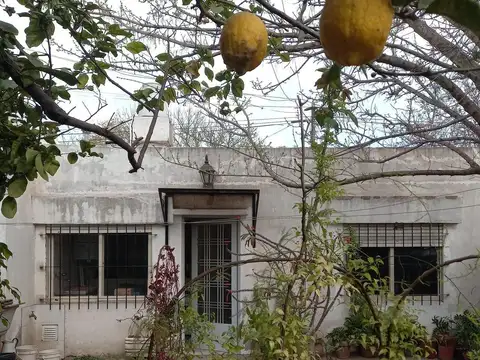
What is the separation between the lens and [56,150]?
1996 millimetres

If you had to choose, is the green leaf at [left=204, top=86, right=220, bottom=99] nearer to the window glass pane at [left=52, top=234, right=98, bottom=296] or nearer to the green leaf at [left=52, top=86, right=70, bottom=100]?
the green leaf at [left=52, top=86, right=70, bottom=100]

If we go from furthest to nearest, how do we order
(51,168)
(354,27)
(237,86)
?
1. (237,86)
2. (51,168)
3. (354,27)

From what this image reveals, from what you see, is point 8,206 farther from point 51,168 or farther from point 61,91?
point 61,91

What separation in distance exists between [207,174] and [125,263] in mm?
1736

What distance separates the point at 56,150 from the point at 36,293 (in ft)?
18.9

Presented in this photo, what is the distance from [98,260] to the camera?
7.31m

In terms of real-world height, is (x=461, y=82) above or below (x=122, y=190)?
above

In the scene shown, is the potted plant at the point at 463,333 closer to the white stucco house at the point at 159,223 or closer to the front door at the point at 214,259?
the white stucco house at the point at 159,223

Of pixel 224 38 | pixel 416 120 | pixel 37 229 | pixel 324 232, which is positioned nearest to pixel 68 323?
pixel 37 229

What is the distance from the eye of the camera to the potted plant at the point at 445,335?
668cm

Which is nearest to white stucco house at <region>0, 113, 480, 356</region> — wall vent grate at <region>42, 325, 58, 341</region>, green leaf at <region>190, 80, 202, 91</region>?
wall vent grate at <region>42, 325, 58, 341</region>

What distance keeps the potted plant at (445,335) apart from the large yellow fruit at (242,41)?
6471 mm

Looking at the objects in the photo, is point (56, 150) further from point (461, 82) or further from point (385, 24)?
point (461, 82)

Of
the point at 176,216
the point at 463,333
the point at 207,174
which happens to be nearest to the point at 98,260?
the point at 176,216
